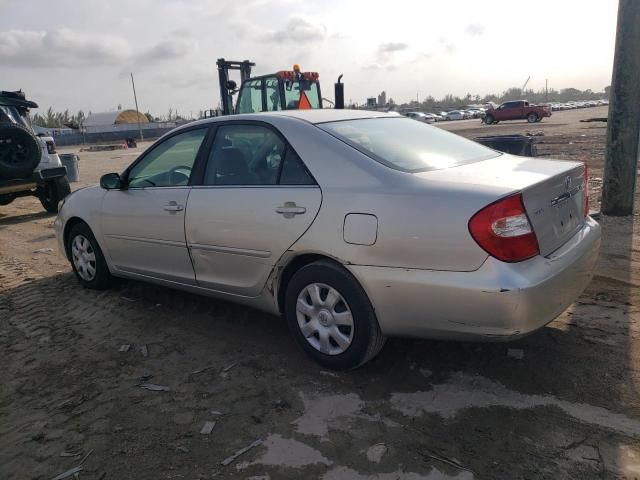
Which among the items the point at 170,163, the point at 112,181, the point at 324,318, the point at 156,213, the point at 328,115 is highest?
the point at 328,115

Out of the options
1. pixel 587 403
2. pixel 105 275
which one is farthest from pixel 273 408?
pixel 105 275

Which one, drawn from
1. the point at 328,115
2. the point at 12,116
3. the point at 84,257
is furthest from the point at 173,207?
the point at 12,116

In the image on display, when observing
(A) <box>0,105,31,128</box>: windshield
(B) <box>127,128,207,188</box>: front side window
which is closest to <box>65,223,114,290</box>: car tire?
(B) <box>127,128,207,188</box>: front side window

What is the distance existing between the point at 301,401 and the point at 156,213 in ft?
6.63

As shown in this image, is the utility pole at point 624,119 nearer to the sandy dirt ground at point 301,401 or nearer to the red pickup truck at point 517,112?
the sandy dirt ground at point 301,401

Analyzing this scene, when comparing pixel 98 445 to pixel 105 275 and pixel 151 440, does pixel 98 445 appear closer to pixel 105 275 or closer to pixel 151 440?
pixel 151 440

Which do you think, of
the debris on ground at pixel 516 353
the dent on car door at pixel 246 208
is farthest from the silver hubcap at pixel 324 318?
the debris on ground at pixel 516 353

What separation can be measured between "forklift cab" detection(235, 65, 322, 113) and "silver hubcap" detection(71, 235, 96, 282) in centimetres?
815

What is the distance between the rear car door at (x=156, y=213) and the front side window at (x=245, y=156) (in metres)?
0.21

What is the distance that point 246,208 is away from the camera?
3.66 m

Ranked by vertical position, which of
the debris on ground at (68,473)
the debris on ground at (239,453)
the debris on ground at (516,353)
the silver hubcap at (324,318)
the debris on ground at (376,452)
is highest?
the silver hubcap at (324,318)

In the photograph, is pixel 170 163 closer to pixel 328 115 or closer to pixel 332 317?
pixel 328 115

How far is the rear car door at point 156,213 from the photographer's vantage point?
4.18 meters

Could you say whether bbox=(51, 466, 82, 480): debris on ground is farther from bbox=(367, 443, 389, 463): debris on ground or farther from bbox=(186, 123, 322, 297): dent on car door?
bbox=(186, 123, 322, 297): dent on car door
